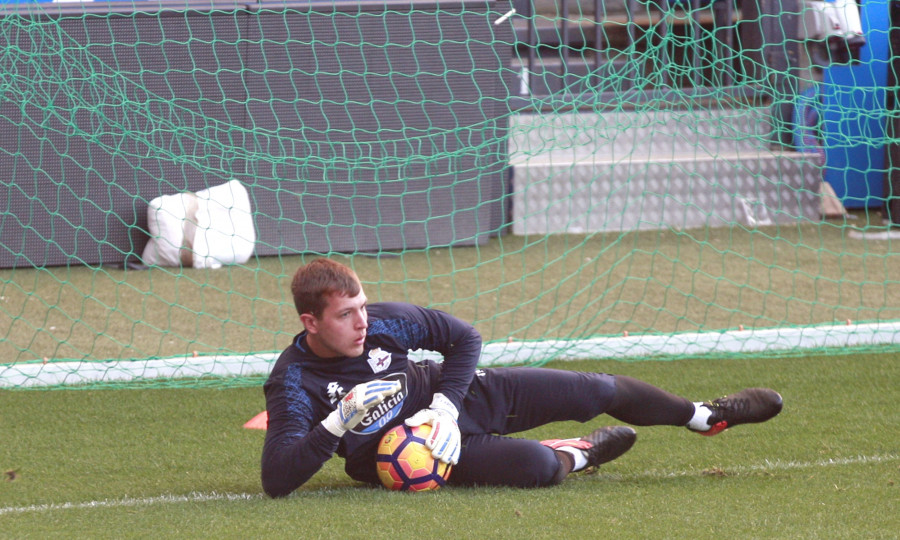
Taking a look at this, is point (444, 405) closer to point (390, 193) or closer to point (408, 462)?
point (408, 462)

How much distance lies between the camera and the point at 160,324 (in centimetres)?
568

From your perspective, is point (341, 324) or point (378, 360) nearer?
point (341, 324)

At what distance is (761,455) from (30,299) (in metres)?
4.15

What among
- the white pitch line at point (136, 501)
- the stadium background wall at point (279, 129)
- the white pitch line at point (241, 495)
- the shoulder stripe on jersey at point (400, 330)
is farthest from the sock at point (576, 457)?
the stadium background wall at point (279, 129)

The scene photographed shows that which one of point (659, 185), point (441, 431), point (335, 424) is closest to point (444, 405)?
point (441, 431)

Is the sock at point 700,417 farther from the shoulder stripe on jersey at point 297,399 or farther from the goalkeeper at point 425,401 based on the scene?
the shoulder stripe on jersey at point 297,399

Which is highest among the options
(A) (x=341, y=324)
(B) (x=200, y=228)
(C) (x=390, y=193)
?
(C) (x=390, y=193)

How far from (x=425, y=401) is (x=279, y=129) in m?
3.83

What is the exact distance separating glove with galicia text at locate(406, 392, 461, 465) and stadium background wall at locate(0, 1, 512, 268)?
135 inches

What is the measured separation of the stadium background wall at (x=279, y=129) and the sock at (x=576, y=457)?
10.9 feet

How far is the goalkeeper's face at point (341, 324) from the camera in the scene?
3.11m

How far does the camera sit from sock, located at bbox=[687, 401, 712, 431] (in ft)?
11.9

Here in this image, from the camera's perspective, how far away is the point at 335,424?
3029 millimetres

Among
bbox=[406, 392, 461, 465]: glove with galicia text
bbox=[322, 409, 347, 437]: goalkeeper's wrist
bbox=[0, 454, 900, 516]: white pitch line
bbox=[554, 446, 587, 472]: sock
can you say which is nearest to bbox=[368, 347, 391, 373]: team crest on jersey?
bbox=[406, 392, 461, 465]: glove with galicia text
